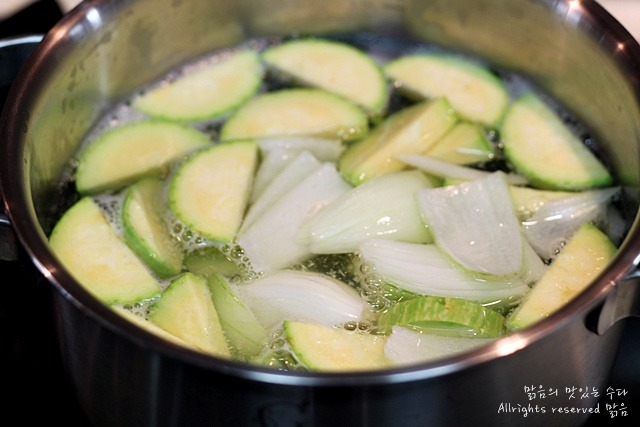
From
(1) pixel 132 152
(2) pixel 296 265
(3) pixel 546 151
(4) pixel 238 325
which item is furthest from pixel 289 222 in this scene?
(3) pixel 546 151

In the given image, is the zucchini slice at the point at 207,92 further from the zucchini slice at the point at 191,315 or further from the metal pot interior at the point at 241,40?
the zucchini slice at the point at 191,315

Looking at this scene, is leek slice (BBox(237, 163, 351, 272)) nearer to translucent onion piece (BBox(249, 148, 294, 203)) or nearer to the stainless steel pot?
translucent onion piece (BBox(249, 148, 294, 203))

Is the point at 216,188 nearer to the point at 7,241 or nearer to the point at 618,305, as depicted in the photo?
the point at 7,241

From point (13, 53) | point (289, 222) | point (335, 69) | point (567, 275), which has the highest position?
point (13, 53)

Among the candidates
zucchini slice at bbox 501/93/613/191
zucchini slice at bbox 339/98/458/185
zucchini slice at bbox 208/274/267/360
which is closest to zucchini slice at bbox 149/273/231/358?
zucchini slice at bbox 208/274/267/360

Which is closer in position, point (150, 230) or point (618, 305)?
point (618, 305)

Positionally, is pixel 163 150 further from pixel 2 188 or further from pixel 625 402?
pixel 625 402

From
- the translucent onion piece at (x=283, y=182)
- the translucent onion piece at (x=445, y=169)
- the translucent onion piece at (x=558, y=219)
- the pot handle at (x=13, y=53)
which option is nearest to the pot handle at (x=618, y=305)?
the translucent onion piece at (x=558, y=219)
